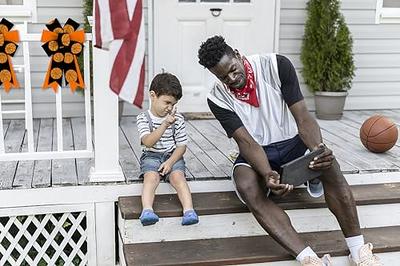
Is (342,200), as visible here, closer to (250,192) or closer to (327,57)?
(250,192)

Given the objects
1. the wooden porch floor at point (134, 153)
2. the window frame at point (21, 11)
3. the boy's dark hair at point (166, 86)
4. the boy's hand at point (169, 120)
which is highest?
the window frame at point (21, 11)

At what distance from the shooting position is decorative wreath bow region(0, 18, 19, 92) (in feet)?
10.2

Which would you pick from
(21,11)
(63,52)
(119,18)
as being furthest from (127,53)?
(21,11)

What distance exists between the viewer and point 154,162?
326cm

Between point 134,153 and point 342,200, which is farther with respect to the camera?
point 134,153

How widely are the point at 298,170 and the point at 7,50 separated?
1.74m

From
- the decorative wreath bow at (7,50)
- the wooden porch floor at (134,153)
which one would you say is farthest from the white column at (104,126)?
the decorative wreath bow at (7,50)

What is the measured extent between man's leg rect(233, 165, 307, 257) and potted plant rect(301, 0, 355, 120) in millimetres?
2432

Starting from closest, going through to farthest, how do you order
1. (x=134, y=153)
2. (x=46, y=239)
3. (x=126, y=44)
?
(x=126, y=44) → (x=46, y=239) → (x=134, y=153)

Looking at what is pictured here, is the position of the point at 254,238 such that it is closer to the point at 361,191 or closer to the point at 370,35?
the point at 361,191

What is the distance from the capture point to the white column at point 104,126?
3.18m

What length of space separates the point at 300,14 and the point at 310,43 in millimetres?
328

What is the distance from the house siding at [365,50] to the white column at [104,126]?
2554 mm

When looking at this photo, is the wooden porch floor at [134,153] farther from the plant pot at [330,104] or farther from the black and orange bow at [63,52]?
the black and orange bow at [63,52]
